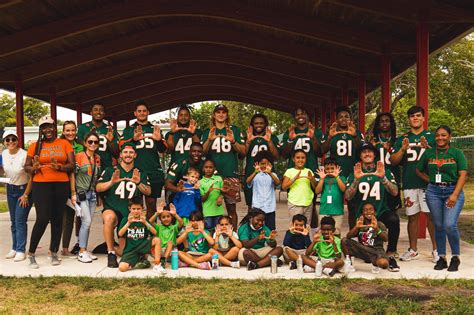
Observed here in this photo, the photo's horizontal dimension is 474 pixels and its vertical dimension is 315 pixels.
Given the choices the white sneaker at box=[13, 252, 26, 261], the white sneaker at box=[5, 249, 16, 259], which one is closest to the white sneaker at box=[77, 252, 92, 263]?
the white sneaker at box=[13, 252, 26, 261]

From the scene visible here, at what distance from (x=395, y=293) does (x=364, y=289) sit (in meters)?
0.33

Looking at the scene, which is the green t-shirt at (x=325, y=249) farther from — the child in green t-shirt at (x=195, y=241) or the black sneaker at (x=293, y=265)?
the child in green t-shirt at (x=195, y=241)

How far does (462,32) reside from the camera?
974 centimetres

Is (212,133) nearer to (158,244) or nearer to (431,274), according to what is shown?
(158,244)

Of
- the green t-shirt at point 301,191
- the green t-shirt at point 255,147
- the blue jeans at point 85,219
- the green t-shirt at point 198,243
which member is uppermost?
the green t-shirt at point 255,147

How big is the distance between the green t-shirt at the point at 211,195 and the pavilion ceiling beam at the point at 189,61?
6.88m

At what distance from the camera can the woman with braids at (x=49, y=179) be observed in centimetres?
723

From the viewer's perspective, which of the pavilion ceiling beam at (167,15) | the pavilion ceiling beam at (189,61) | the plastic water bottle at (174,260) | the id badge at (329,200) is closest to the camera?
the plastic water bottle at (174,260)

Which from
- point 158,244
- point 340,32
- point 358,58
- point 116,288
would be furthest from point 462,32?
point 116,288

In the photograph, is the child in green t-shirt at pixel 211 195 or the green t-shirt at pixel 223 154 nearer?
the child in green t-shirt at pixel 211 195

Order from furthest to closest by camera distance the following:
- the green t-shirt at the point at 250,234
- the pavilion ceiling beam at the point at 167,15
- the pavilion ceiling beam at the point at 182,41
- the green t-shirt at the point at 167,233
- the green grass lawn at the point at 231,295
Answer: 1. the pavilion ceiling beam at the point at 182,41
2. the pavilion ceiling beam at the point at 167,15
3. the green t-shirt at the point at 167,233
4. the green t-shirt at the point at 250,234
5. the green grass lawn at the point at 231,295

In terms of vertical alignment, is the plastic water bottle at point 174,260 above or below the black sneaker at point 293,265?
above

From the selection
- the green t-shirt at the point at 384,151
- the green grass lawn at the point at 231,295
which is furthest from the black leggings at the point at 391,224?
the green grass lawn at the point at 231,295

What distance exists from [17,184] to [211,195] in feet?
8.87
